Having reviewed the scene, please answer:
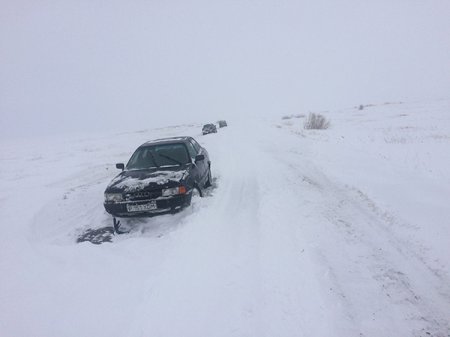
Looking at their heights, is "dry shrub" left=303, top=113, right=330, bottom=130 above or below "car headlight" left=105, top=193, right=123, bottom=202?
below

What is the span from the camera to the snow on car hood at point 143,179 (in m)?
5.99

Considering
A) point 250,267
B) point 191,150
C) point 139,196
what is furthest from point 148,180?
point 250,267

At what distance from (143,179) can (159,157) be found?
1210 millimetres

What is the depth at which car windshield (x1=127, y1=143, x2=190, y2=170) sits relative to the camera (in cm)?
716

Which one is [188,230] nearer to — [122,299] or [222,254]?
[222,254]

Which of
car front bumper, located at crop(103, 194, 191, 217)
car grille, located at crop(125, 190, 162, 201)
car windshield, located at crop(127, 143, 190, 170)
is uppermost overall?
car windshield, located at crop(127, 143, 190, 170)

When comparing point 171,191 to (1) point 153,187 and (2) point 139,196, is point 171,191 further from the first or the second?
(2) point 139,196

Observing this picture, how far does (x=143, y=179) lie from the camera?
6207mm

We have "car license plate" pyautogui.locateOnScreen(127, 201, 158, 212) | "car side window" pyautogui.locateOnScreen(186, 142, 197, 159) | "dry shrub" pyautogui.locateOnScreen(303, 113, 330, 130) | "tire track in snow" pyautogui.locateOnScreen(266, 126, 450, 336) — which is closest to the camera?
"tire track in snow" pyautogui.locateOnScreen(266, 126, 450, 336)

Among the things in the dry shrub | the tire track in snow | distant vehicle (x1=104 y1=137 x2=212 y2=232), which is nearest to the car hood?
distant vehicle (x1=104 y1=137 x2=212 y2=232)

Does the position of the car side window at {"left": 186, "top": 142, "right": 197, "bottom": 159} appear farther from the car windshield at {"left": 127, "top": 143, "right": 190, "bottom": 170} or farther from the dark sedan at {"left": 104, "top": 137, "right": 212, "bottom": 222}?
the dark sedan at {"left": 104, "top": 137, "right": 212, "bottom": 222}

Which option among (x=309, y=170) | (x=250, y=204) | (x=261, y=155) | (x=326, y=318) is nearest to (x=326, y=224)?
(x=250, y=204)

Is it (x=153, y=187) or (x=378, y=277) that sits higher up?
(x=153, y=187)

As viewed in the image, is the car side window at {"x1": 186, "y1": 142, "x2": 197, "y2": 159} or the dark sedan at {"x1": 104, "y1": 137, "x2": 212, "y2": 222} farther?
the car side window at {"x1": 186, "y1": 142, "x2": 197, "y2": 159}
